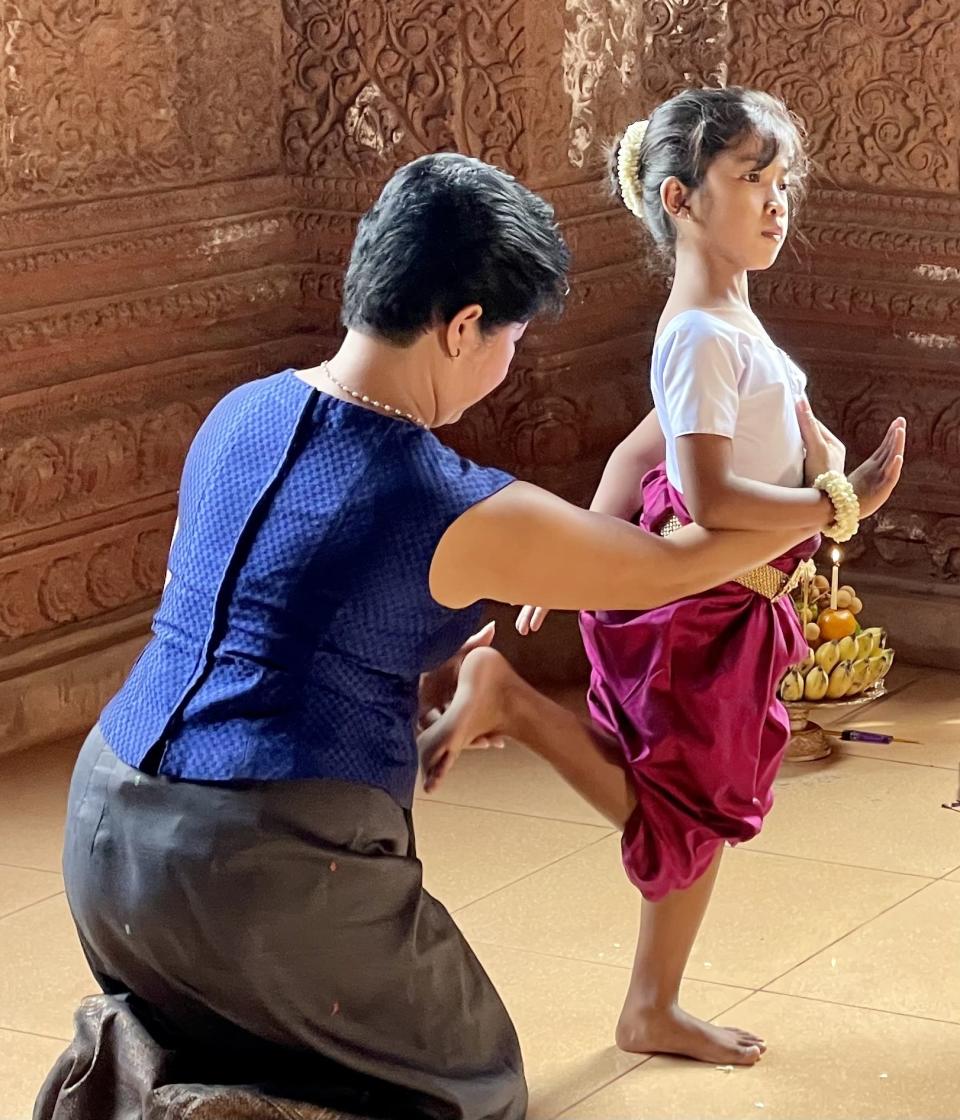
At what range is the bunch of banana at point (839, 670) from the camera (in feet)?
16.3

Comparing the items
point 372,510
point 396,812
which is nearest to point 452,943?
point 396,812

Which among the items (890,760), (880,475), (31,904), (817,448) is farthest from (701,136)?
(890,760)

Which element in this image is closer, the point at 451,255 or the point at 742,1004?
the point at 451,255

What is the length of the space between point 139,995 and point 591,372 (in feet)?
10.4

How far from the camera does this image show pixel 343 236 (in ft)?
18.8

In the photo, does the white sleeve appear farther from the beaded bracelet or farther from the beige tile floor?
the beige tile floor

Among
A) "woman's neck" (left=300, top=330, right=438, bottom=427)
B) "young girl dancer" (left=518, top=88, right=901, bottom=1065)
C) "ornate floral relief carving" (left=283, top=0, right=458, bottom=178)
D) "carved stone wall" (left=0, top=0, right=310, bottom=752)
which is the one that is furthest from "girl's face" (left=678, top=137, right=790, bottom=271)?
"ornate floral relief carving" (left=283, top=0, right=458, bottom=178)

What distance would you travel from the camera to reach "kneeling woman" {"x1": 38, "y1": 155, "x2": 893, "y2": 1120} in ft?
9.06

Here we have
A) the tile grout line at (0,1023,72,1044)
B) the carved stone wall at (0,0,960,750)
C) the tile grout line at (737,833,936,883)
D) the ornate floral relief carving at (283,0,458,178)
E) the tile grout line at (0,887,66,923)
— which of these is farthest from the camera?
the ornate floral relief carving at (283,0,458,178)

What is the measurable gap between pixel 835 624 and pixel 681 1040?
1.92 metres

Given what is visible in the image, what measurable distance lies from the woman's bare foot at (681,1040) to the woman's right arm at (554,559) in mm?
805

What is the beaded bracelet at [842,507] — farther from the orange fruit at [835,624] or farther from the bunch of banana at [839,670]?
the orange fruit at [835,624]

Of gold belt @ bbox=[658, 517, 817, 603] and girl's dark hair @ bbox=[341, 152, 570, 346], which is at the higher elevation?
girl's dark hair @ bbox=[341, 152, 570, 346]

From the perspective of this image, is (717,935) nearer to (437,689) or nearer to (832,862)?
(832,862)
